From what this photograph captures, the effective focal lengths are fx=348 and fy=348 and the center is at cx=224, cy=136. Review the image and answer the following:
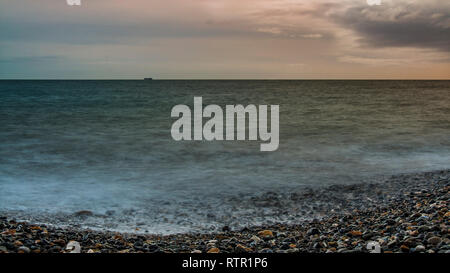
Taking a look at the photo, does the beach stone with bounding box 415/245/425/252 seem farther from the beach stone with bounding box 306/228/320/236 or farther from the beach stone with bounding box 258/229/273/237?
the beach stone with bounding box 258/229/273/237

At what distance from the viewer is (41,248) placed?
12.4ft

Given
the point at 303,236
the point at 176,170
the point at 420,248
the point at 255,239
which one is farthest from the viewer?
the point at 176,170

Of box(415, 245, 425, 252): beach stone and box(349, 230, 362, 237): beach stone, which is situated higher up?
box(415, 245, 425, 252): beach stone

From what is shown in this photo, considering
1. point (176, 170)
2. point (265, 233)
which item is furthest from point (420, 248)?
point (176, 170)

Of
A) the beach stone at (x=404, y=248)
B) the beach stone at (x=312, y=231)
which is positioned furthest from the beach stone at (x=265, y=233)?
the beach stone at (x=404, y=248)

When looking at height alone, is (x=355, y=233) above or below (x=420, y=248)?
below

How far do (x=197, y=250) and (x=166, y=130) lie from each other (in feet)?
45.3

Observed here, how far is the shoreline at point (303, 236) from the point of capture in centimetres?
368

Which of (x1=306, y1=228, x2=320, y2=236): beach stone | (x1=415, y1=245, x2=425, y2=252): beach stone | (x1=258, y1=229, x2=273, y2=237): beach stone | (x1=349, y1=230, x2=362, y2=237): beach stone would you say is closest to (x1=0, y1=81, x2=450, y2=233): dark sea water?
(x1=258, y1=229, x2=273, y2=237): beach stone

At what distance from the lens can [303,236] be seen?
4.57 metres

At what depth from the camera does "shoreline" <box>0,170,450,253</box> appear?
12.1 feet

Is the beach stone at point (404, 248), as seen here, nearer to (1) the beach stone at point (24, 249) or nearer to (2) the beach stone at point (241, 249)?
(2) the beach stone at point (241, 249)

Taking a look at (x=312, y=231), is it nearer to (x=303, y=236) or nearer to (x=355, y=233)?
(x=303, y=236)
